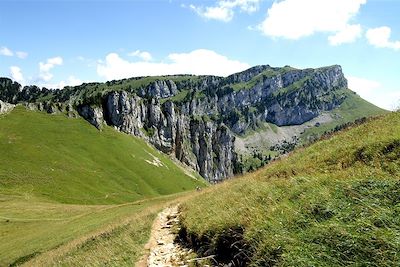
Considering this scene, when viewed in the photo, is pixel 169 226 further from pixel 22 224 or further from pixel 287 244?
pixel 22 224

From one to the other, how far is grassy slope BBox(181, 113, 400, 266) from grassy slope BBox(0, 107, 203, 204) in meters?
101

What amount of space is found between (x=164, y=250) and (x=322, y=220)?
11.1 metres

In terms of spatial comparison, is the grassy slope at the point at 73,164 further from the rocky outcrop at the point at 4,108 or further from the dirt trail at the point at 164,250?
the dirt trail at the point at 164,250

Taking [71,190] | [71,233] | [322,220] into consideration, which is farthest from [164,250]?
[71,190]

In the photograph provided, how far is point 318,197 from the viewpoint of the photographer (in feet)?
41.5

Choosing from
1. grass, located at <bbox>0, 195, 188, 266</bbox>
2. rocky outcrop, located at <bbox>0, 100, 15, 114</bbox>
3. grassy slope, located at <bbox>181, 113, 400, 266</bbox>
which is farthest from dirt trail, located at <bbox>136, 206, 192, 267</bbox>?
rocky outcrop, located at <bbox>0, 100, 15, 114</bbox>

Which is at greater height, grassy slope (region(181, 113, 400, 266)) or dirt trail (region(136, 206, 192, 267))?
grassy slope (region(181, 113, 400, 266))

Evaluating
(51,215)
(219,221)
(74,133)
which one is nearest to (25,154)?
(74,133)

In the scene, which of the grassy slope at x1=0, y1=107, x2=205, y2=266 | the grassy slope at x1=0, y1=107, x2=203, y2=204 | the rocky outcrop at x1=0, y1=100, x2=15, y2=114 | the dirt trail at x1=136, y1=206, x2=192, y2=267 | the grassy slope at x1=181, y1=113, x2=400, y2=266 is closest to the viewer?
the grassy slope at x1=181, y1=113, x2=400, y2=266

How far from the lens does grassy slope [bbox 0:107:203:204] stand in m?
118

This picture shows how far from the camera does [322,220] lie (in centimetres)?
1102

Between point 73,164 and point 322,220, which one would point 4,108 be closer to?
point 73,164

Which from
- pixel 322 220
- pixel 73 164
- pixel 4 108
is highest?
pixel 4 108

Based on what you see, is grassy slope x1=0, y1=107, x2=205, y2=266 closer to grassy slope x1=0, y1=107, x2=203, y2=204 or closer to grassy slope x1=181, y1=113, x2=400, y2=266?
grassy slope x1=0, y1=107, x2=203, y2=204
